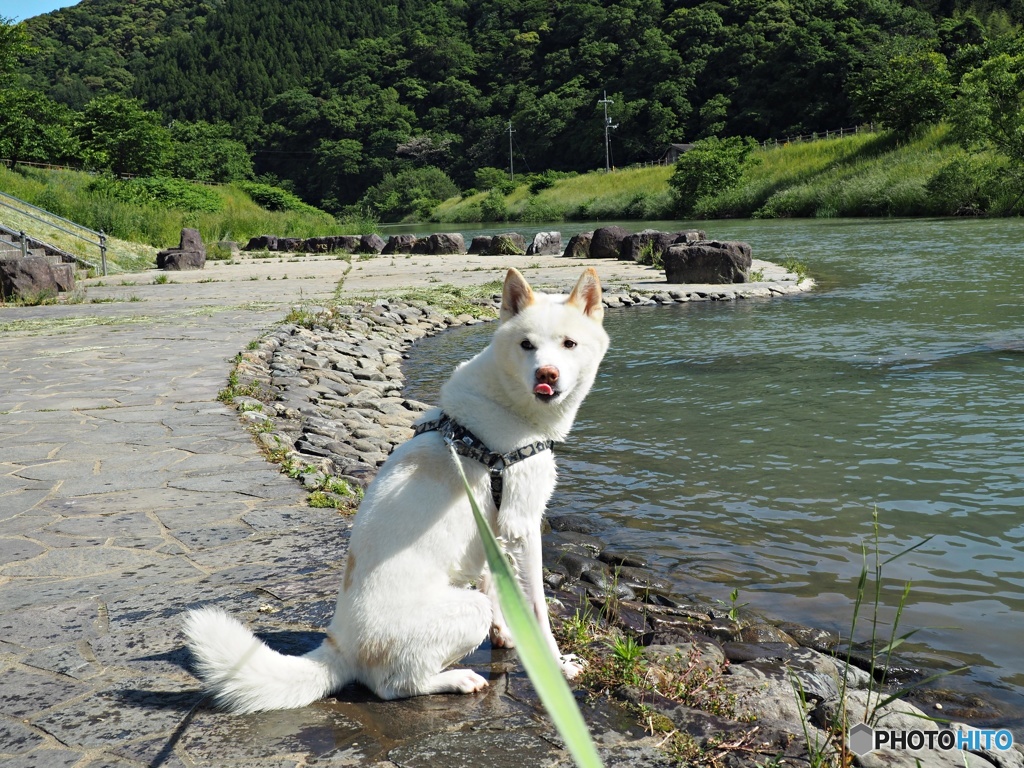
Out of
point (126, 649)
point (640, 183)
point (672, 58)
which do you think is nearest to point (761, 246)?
point (126, 649)

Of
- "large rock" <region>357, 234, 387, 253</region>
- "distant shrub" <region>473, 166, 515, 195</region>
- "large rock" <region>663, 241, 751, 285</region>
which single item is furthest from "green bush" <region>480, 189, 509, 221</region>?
"large rock" <region>663, 241, 751, 285</region>

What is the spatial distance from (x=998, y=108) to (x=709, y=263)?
25328 mm

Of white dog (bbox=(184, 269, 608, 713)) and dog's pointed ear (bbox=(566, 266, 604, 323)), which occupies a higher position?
dog's pointed ear (bbox=(566, 266, 604, 323))

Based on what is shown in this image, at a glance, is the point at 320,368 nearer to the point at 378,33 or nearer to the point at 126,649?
the point at 126,649

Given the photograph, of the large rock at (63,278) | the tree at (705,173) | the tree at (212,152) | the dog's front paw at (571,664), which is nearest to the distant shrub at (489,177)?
the tree at (212,152)

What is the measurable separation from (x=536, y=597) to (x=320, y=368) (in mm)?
7972

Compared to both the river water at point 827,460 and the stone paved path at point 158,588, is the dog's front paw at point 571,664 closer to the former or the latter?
the stone paved path at point 158,588

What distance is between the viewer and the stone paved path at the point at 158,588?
2592mm

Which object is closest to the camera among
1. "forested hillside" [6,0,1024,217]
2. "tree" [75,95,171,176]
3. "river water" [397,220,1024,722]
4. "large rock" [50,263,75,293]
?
"river water" [397,220,1024,722]

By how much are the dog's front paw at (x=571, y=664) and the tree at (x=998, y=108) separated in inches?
1537

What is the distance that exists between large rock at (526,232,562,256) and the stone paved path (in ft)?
69.3

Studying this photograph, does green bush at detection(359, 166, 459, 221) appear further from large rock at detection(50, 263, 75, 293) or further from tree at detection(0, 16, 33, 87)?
large rock at detection(50, 263, 75, 293)

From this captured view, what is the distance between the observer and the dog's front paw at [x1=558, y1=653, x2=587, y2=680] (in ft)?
9.95

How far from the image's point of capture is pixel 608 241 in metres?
26.7
